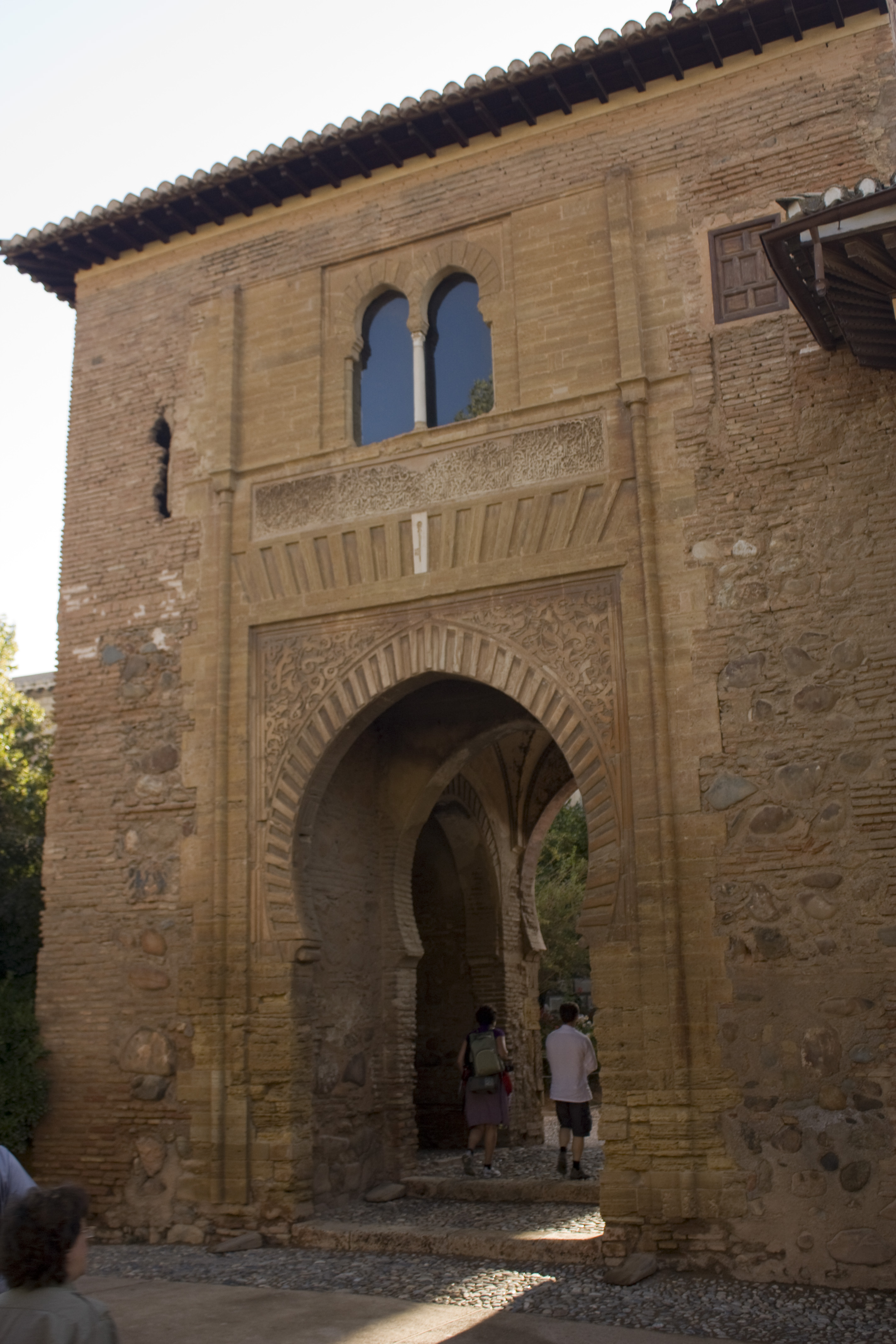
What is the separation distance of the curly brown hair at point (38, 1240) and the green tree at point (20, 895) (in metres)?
6.93

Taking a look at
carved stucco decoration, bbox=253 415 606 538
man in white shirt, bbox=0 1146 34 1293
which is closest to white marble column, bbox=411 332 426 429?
carved stucco decoration, bbox=253 415 606 538

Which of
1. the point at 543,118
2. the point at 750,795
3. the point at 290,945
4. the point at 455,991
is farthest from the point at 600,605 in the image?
the point at 455,991

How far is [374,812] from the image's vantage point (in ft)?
35.4

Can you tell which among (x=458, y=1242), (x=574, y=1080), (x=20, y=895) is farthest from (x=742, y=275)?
(x=20, y=895)

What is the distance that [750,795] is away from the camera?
7914mm

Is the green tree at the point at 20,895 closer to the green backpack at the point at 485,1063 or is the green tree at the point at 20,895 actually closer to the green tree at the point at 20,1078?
the green tree at the point at 20,1078

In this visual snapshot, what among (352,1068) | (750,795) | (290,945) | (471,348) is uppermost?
(471,348)

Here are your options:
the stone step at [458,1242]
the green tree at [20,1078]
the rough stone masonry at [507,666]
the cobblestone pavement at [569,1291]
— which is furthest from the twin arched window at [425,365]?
the cobblestone pavement at [569,1291]

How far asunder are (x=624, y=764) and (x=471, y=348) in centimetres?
374

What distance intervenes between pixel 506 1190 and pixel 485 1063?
3.84ft

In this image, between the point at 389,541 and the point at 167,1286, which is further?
the point at 389,541

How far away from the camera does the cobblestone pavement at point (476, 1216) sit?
855 centimetres

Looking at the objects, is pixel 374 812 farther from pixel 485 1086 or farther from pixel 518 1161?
pixel 518 1161

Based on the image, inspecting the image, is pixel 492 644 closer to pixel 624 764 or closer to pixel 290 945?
pixel 624 764
